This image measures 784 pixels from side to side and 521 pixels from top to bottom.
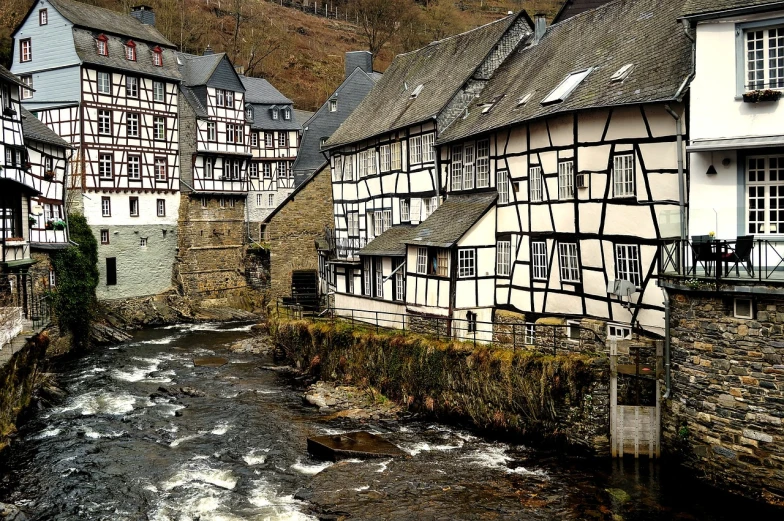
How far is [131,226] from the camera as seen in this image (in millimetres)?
45750

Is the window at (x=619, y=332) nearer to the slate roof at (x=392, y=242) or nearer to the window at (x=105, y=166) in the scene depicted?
the slate roof at (x=392, y=242)

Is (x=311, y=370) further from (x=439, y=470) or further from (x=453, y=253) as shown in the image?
(x=439, y=470)

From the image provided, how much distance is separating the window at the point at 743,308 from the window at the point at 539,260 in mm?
7921

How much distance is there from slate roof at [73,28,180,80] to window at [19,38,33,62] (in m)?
3.65

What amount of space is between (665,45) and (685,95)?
9.85 ft

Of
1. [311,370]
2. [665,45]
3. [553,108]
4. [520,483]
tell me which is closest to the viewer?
[520,483]

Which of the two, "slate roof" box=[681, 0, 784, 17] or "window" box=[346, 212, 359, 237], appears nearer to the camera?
"slate roof" box=[681, 0, 784, 17]

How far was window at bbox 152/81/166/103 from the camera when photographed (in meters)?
47.2

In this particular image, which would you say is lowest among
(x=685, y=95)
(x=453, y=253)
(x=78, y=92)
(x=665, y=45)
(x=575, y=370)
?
(x=575, y=370)

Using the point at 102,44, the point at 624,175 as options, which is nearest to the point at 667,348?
the point at 624,175

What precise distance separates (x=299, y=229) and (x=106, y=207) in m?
11.2

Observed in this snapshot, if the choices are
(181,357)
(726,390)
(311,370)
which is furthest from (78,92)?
(726,390)

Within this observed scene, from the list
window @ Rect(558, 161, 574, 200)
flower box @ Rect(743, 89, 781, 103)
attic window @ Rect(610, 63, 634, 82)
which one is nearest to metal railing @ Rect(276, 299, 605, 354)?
window @ Rect(558, 161, 574, 200)

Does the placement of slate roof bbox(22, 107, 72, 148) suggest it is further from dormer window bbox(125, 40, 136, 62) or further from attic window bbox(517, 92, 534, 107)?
attic window bbox(517, 92, 534, 107)
